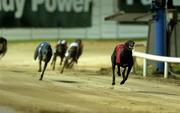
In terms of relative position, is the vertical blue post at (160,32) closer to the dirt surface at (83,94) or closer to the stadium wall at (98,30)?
Answer: the dirt surface at (83,94)

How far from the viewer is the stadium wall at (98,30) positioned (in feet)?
145

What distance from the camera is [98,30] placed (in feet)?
149

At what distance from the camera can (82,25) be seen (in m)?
45.3

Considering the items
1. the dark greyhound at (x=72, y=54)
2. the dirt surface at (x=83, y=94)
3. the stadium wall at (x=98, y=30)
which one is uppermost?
the dirt surface at (x=83, y=94)

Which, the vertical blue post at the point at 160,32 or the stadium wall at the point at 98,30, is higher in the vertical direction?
the vertical blue post at the point at 160,32

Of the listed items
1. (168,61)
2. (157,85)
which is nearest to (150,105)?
(157,85)

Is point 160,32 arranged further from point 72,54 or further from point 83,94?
point 83,94

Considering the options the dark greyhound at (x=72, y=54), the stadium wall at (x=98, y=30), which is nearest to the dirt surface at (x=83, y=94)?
the dark greyhound at (x=72, y=54)

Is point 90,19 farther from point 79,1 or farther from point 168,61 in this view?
point 168,61

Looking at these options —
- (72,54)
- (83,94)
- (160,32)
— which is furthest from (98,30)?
(83,94)

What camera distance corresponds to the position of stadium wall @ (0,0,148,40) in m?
44.3

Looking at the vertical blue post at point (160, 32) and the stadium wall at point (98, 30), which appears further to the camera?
the stadium wall at point (98, 30)

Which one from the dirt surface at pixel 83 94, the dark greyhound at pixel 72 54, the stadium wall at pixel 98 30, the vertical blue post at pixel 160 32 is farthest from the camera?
the stadium wall at pixel 98 30

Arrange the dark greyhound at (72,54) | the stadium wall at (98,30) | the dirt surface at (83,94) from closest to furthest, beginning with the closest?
the dirt surface at (83,94), the dark greyhound at (72,54), the stadium wall at (98,30)
